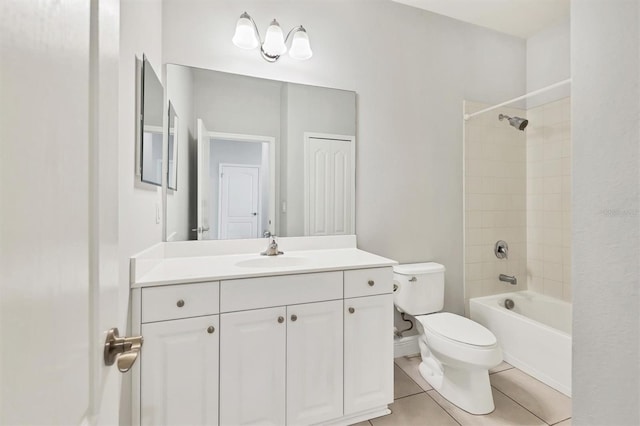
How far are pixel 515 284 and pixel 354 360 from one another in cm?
186

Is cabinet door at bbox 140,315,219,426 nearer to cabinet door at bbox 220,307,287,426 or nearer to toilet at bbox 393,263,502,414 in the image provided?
cabinet door at bbox 220,307,287,426

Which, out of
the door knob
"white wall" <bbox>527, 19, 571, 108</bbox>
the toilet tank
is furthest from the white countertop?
"white wall" <bbox>527, 19, 571, 108</bbox>

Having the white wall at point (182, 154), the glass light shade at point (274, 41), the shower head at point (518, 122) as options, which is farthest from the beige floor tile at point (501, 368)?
the glass light shade at point (274, 41)

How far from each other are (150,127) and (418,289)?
1885mm

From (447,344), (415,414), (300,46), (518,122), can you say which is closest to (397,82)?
(300,46)

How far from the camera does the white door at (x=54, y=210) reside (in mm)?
234

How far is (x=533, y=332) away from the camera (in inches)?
78.1

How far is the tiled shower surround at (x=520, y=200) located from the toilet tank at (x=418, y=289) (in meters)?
0.49

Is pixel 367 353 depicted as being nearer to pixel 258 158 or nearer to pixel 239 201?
pixel 239 201

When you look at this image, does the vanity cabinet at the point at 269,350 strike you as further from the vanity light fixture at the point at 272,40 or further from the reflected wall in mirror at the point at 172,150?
the vanity light fixture at the point at 272,40

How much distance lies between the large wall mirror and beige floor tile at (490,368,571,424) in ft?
4.71

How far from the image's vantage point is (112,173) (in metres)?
0.51

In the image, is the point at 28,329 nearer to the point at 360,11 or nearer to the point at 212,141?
the point at 212,141

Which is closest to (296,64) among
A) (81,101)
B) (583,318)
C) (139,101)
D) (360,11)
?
(360,11)
